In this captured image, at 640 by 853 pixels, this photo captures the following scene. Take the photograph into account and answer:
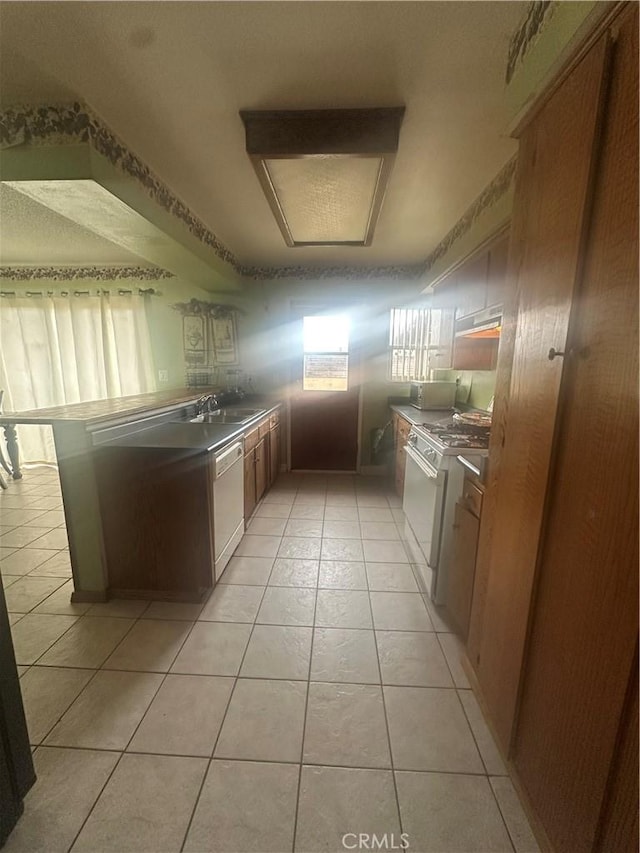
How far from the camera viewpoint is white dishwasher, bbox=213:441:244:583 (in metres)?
1.96

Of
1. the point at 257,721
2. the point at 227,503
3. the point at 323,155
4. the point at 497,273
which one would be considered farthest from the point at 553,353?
the point at 227,503

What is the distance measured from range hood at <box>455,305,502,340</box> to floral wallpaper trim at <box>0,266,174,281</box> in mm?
3310

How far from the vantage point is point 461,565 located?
5.37 feet

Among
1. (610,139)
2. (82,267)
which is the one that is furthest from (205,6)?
(82,267)

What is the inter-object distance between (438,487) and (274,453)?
2.26 m

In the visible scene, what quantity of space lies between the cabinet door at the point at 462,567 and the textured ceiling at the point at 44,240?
11.0 feet

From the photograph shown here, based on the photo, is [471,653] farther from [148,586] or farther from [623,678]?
[148,586]

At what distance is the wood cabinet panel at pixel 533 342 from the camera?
2.69 feet

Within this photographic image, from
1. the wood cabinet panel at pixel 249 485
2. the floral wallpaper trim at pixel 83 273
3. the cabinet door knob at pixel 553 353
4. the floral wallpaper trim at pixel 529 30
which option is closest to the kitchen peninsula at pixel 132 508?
the wood cabinet panel at pixel 249 485

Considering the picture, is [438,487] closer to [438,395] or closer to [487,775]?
[487,775]

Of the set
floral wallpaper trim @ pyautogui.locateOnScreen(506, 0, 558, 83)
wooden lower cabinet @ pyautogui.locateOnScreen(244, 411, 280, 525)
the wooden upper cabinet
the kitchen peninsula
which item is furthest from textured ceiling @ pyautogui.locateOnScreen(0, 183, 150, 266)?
the wooden upper cabinet

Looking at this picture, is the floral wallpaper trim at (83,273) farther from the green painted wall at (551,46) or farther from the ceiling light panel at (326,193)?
the green painted wall at (551,46)

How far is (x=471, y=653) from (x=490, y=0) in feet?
7.81

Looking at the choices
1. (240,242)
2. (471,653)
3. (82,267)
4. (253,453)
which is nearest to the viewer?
(471,653)
